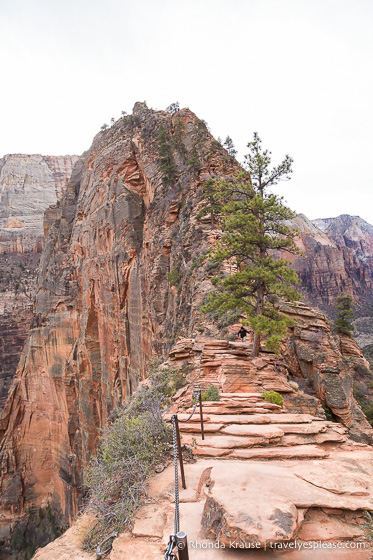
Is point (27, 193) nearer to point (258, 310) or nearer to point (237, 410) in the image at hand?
point (258, 310)

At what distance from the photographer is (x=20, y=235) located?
97562 mm

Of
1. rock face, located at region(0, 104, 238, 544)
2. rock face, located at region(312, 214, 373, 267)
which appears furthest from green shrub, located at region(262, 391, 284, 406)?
rock face, located at region(312, 214, 373, 267)

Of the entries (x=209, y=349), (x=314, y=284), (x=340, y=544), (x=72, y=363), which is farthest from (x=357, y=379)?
(x=314, y=284)

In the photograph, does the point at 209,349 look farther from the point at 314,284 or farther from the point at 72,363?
the point at 314,284

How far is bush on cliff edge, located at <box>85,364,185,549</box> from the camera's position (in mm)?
4641

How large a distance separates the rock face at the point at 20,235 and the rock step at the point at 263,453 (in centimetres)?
6818

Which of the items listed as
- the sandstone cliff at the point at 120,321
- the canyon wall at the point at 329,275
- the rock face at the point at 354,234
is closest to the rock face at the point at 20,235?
the sandstone cliff at the point at 120,321

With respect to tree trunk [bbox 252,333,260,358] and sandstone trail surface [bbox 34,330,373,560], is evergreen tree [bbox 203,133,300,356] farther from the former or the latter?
sandstone trail surface [bbox 34,330,373,560]

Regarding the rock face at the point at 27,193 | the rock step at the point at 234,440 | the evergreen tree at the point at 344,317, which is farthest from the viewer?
the rock face at the point at 27,193

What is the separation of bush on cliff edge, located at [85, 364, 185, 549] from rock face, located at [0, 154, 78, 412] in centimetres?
6756

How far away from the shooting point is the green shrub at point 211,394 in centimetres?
884

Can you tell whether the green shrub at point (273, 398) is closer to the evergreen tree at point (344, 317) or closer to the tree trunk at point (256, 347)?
the tree trunk at point (256, 347)

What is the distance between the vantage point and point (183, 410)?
8711 millimetres

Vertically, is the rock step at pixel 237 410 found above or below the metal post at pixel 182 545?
below
